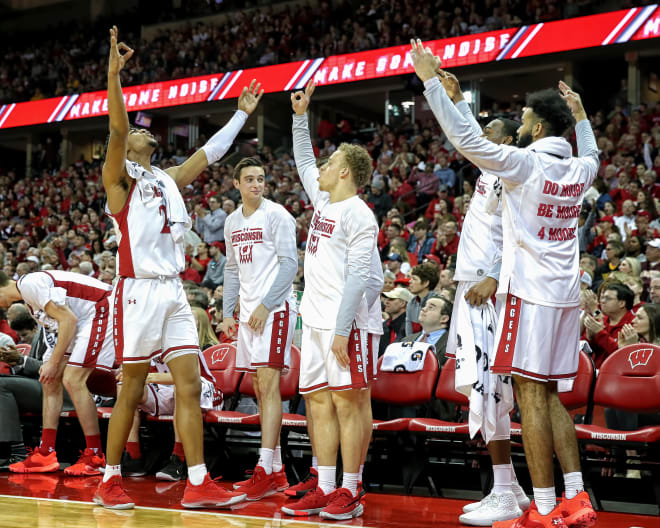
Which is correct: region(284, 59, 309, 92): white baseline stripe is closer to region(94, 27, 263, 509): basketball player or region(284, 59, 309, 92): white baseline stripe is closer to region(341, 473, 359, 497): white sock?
region(94, 27, 263, 509): basketball player

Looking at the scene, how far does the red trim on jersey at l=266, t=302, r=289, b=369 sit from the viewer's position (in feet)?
16.5

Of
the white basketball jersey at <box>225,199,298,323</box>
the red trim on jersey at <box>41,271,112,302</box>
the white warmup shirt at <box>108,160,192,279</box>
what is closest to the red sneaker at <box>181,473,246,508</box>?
the white warmup shirt at <box>108,160,192,279</box>

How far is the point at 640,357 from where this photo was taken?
5148 mm

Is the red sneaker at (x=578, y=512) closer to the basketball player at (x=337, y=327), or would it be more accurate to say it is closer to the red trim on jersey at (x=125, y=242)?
the basketball player at (x=337, y=327)

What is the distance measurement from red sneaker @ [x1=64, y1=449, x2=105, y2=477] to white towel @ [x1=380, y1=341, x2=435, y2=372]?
6.50 ft

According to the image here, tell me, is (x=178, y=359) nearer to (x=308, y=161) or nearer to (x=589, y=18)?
(x=308, y=161)

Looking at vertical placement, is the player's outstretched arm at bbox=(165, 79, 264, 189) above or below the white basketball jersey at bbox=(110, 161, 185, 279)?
above

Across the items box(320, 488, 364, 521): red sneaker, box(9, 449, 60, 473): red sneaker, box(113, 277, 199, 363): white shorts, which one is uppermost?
box(113, 277, 199, 363): white shorts

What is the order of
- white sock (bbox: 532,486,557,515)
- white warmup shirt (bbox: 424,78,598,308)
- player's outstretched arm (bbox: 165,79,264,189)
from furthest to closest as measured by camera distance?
player's outstretched arm (bbox: 165,79,264,189)
white warmup shirt (bbox: 424,78,598,308)
white sock (bbox: 532,486,557,515)

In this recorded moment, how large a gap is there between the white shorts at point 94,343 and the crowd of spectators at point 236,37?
12.7 metres

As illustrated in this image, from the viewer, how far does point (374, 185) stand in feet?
48.2

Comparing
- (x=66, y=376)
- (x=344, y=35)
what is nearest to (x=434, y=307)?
(x=66, y=376)

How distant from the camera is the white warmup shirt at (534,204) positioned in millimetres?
3572

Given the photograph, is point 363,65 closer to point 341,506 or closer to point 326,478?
point 326,478
